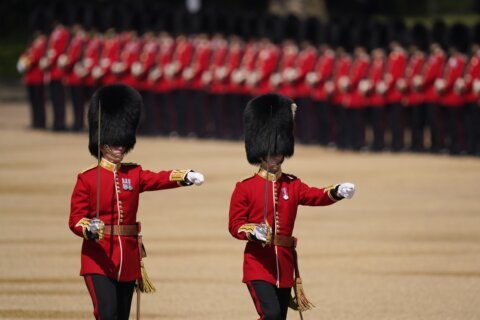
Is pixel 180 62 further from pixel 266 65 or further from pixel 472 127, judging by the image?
pixel 472 127

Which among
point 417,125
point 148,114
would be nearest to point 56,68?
point 148,114

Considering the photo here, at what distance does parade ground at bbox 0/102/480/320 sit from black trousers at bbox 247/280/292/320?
4.98ft

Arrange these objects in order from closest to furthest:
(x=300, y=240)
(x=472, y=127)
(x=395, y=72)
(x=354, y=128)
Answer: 1. (x=300, y=240)
2. (x=472, y=127)
3. (x=395, y=72)
4. (x=354, y=128)

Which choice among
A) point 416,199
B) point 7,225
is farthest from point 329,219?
point 7,225

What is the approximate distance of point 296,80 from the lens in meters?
17.3

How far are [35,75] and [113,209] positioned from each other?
40.9 ft

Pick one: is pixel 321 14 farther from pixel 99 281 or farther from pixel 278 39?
pixel 99 281

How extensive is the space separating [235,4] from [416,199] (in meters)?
20.0

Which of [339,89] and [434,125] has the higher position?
[339,89]

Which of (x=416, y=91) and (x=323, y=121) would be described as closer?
(x=416, y=91)

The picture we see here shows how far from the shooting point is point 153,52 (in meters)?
18.5

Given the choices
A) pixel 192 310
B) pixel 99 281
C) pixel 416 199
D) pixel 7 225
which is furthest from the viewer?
pixel 416 199

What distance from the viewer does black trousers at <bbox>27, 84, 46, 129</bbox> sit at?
19328mm

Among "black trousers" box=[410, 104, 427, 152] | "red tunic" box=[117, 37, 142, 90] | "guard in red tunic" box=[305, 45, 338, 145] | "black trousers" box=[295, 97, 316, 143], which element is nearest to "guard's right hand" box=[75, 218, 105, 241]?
"black trousers" box=[410, 104, 427, 152]
